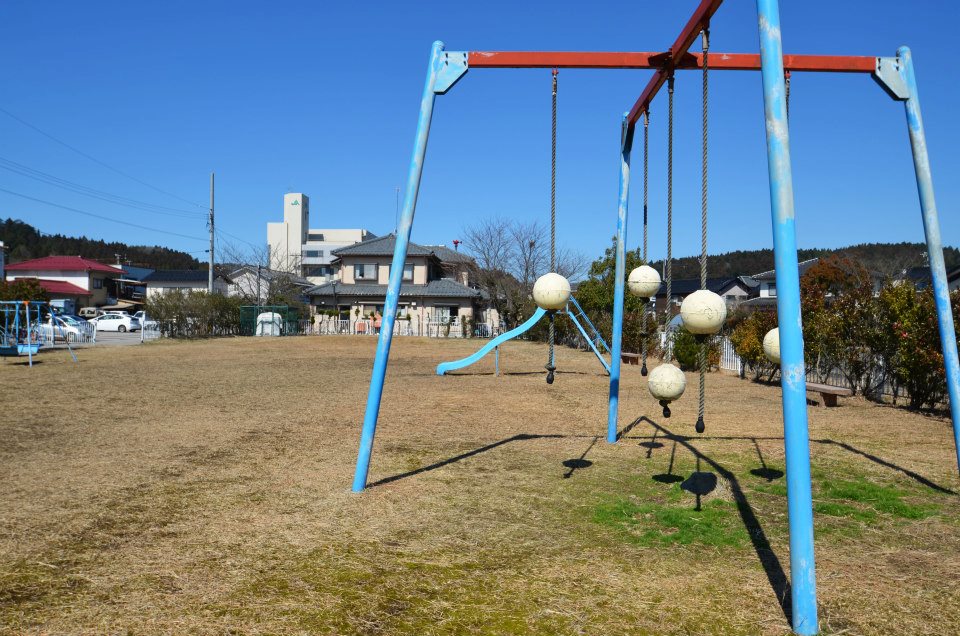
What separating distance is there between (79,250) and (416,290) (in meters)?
73.0

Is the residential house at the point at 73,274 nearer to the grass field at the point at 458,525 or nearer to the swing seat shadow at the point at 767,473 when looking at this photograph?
the grass field at the point at 458,525

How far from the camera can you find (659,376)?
5039 millimetres

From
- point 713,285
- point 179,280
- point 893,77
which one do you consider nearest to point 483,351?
point 893,77

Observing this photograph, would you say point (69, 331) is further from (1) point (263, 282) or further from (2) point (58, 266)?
(2) point (58, 266)

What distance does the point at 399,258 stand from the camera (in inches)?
216

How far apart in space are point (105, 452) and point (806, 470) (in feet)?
22.3

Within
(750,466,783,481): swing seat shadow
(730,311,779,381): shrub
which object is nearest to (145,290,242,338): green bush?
(730,311,779,381): shrub

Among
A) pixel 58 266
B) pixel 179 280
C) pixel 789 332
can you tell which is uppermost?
pixel 58 266

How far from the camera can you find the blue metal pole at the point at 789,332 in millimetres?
3076

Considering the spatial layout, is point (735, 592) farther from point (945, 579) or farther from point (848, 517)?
point (848, 517)

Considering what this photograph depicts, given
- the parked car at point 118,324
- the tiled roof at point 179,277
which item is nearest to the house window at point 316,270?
the tiled roof at point 179,277

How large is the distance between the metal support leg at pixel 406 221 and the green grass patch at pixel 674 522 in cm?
198

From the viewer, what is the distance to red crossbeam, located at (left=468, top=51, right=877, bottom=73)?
19.1 ft

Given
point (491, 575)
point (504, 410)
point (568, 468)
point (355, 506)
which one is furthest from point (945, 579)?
point (504, 410)
